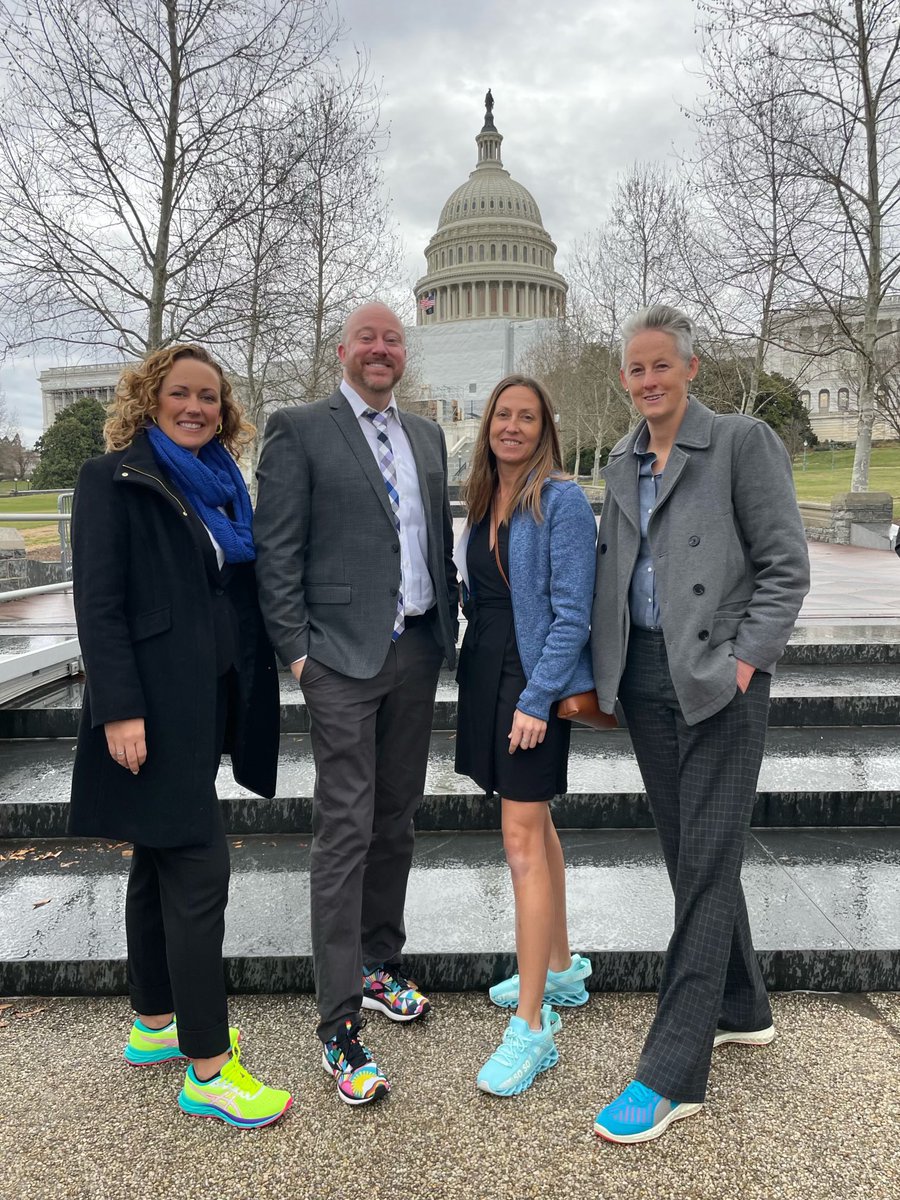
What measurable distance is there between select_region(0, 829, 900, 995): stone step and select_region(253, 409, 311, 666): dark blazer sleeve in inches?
48.9

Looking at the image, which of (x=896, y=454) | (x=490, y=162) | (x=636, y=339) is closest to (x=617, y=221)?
(x=636, y=339)

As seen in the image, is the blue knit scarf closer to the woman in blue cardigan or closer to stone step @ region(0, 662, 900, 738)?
the woman in blue cardigan

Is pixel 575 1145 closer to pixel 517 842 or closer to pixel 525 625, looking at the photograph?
pixel 517 842

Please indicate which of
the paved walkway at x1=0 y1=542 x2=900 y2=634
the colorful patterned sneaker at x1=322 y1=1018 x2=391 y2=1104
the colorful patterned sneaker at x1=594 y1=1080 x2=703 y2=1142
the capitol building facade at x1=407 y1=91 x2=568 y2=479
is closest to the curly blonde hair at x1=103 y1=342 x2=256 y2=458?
the colorful patterned sneaker at x1=322 y1=1018 x2=391 y2=1104

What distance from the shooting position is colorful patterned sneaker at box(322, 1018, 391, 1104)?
2451 mm

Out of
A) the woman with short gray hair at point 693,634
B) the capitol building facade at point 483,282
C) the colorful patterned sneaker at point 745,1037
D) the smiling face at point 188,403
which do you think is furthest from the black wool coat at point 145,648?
the capitol building facade at point 483,282

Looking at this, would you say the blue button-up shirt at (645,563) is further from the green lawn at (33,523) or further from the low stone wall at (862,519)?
the low stone wall at (862,519)

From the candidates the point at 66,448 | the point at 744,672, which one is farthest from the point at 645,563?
the point at 66,448

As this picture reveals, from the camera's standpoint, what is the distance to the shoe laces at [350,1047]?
2.51 meters

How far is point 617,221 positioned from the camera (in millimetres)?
25016

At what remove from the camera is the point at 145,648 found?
2.42 m

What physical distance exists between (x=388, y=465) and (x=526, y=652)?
83 cm

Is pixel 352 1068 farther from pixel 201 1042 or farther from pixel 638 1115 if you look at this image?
pixel 638 1115

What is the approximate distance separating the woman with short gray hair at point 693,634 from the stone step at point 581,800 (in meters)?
1.50
